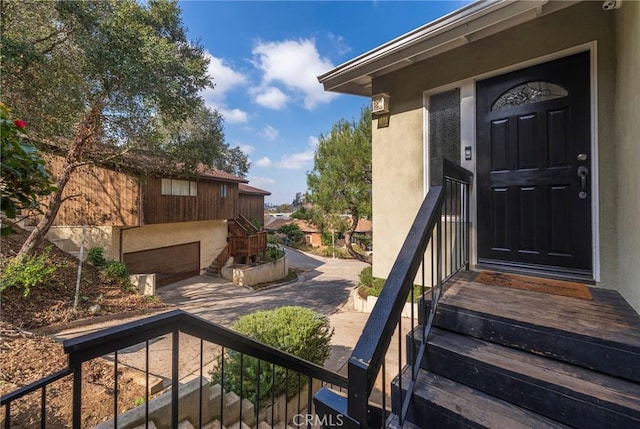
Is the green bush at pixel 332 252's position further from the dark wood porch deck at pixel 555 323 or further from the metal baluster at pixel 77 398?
the metal baluster at pixel 77 398

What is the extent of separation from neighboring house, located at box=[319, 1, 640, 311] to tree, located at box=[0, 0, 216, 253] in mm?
4999

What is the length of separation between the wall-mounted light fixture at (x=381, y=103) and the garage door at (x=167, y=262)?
1084 centimetres

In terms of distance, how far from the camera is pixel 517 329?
1.71 meters

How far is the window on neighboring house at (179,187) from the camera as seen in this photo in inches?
440

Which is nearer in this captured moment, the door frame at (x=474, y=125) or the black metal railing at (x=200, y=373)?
the black metal railing at (x=200, y=373)

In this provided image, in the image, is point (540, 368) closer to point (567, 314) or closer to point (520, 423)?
point (520, 423)

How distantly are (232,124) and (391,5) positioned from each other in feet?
39.0

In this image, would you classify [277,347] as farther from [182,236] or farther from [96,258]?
[182,236]

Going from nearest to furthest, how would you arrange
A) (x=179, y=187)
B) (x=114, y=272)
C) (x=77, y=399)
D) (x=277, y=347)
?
(x=77, y=399) < (x=277, y=347) < (x=114, y=272) < (x=179, y=187)

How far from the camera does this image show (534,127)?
9.08 feet

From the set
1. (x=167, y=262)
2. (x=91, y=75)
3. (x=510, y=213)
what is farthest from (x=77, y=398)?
(x=167, y=262)

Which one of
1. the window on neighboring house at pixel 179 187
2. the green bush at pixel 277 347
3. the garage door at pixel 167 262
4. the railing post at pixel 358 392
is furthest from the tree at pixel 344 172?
the railing post at pixel 358 392

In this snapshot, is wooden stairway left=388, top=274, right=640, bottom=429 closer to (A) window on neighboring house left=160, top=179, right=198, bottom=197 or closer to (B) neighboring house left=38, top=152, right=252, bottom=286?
(B) neighboring house left=38, top=152, right=252, bottom=286

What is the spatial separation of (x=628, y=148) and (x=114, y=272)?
11.2 metres
